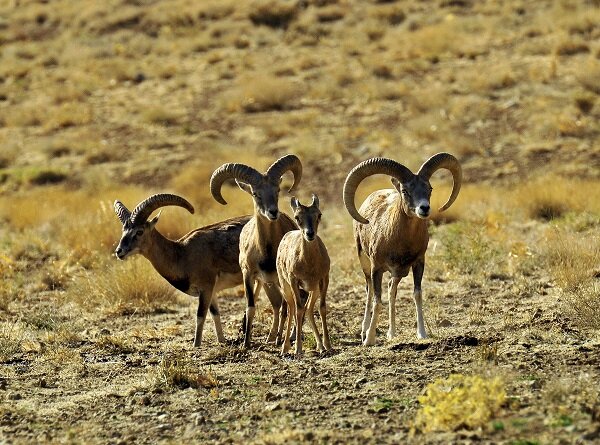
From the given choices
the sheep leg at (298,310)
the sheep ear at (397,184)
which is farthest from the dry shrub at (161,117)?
the sheep leg at (298,310)

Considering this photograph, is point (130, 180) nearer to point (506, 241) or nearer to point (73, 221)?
point (73, 221)

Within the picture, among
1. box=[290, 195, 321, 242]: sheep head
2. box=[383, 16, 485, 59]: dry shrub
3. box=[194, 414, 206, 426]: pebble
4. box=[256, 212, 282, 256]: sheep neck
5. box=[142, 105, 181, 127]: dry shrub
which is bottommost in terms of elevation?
box=[194, 414, 206, 426]: pebble

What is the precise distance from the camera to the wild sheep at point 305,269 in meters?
11.6

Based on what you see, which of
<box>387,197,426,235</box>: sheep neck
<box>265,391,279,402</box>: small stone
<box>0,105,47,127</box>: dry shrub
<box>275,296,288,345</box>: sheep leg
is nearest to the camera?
<box>265,391,279,402</box>: small stone

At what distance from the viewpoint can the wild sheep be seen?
38.0 feet

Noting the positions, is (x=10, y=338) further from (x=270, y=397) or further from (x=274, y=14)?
(x=274, y=14)

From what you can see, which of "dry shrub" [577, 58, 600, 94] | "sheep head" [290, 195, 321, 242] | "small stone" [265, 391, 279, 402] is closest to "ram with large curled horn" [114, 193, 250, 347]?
"sheep head" [290, 195, 321, 242]

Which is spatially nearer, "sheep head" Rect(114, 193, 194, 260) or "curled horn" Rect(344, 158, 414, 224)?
"curled horn" Rect(344, 158, 414, 224)

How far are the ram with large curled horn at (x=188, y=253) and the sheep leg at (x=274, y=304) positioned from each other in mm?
679

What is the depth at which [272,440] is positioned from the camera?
8258mm

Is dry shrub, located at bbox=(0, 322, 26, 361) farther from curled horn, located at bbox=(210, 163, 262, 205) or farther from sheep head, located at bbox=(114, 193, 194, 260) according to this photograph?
curled horn, located at bbox=(210, 163, 262, 205)

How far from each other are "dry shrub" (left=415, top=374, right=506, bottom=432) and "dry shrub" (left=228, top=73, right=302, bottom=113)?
90.0 ft

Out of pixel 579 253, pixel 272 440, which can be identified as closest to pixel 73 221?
pixel 579 253

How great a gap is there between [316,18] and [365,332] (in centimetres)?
3375
